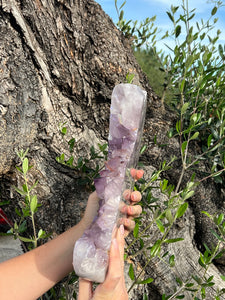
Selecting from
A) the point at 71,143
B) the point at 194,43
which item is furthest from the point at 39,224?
the point at 194,43

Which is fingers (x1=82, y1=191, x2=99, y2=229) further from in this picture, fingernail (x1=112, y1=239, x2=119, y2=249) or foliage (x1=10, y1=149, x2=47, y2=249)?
fingernail (x1=112, y1=239, x2=119, y2=249)

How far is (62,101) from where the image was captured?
1795 mm

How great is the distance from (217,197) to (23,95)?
144 centimetres

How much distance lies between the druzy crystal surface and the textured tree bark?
0.77 m

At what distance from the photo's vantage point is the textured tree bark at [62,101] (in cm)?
158

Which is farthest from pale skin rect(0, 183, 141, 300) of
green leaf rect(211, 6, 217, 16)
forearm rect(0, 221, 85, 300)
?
green leaf rect(211, 6, 217, 16)

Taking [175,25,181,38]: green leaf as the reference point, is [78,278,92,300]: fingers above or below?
below

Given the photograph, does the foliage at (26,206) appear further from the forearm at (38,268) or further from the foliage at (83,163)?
the foliage at (83,163)

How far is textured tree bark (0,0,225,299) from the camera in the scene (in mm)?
1582

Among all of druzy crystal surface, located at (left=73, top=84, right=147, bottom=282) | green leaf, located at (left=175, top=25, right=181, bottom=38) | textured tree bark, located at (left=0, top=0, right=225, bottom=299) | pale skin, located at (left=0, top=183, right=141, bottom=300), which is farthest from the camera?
green leaf, located at (left=175, top=25, right=181, bottom=38)

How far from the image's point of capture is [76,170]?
1752 mm

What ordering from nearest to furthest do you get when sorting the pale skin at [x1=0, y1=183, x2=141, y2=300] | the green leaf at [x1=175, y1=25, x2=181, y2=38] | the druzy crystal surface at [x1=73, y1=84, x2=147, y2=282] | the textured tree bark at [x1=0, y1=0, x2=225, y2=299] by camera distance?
the druzy crystal surface at [x1=73, y1=84, x2=147, y2=282] < the pale skin at [x1=0, y1=183, x2=141, y2=300] < the textured tree bark at [x1=0, y1=0, x2=225, y2=299] < the green leaf at [x1=175, y1=25, x2=181, y2=38]

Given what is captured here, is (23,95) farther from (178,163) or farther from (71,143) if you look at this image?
(178,163)

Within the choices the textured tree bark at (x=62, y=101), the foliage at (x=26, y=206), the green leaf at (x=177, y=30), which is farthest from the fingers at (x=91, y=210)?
the green leaf at (x=177, y=30)
